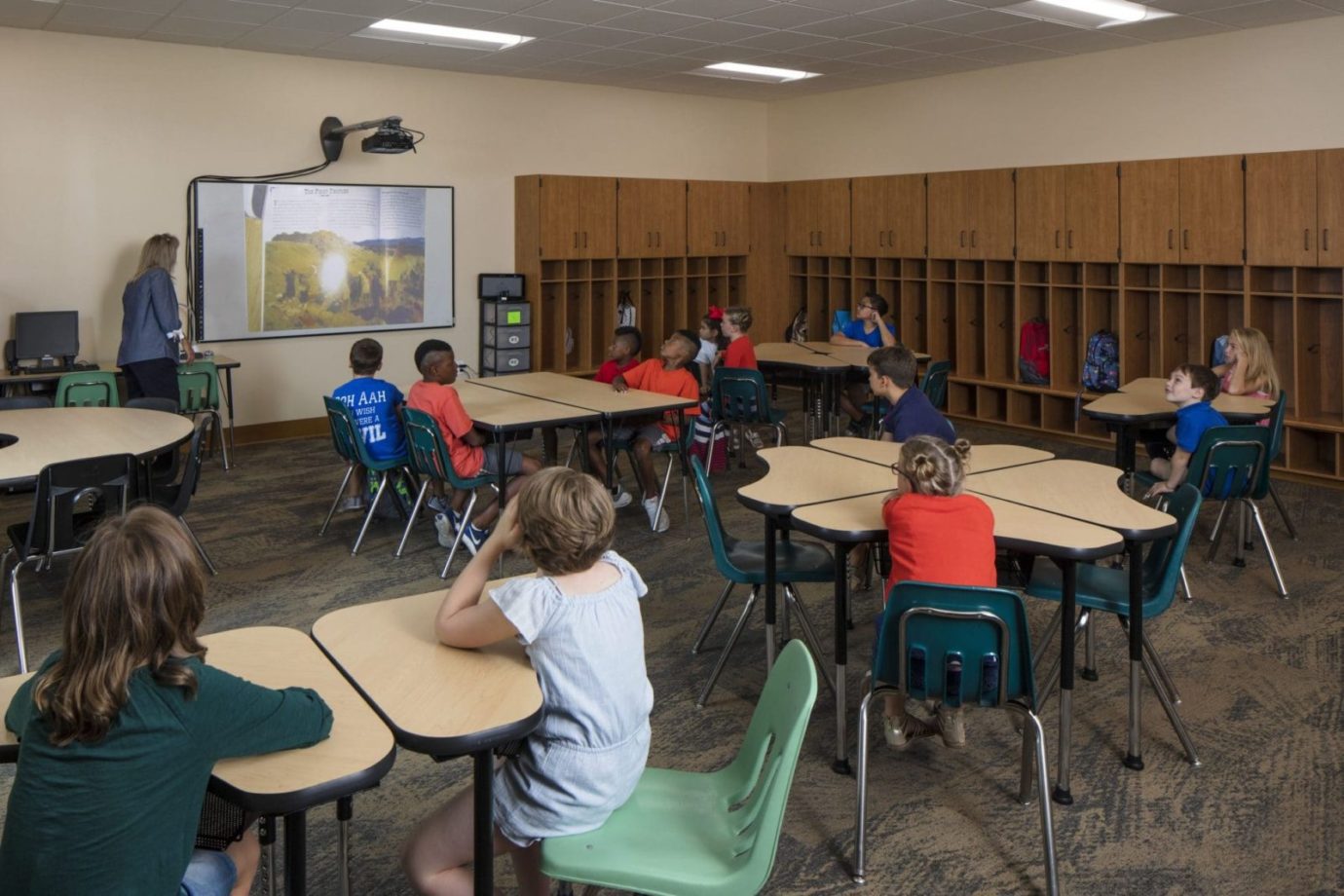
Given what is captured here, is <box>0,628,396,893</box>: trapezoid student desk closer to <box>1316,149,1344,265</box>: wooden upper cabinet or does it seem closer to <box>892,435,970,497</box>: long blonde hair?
<box>892,435,970,497</box>: long blonde hair

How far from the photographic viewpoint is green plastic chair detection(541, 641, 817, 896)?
79.8 inches

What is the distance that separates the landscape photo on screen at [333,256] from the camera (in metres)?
8.72

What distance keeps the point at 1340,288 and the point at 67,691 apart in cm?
786

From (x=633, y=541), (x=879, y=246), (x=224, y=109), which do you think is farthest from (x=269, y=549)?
(x=879, y=246)

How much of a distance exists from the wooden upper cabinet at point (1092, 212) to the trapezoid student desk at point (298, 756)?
7.50 metres

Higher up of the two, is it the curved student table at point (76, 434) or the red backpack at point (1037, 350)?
the red backpack at point (1037, 350)

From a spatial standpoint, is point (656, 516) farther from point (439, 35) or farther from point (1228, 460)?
point (439, 35)

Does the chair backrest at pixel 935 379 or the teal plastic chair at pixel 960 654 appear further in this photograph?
the chair backrest at pixel 935 379

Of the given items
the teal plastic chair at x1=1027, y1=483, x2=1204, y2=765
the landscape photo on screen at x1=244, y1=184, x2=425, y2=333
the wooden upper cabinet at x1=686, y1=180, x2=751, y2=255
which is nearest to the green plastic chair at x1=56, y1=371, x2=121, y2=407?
the landscape photo on screen at x1=244, y1=184, x2=425, y2=333

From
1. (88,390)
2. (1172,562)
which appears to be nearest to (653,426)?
(88,390)

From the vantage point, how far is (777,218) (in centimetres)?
1154

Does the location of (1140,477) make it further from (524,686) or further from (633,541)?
(524,686)

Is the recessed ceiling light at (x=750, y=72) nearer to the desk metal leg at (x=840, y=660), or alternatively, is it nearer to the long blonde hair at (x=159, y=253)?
the long blonde hair at (x=159, y=253)

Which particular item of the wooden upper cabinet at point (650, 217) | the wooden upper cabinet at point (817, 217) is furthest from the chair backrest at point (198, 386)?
the wooden upper cabinet at point (817, 217)
